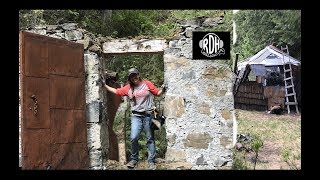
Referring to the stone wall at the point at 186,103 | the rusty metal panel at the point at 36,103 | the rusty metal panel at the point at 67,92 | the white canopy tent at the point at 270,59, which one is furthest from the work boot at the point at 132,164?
the white canopy tent at the point at 270,59

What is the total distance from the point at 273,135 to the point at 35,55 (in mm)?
6564

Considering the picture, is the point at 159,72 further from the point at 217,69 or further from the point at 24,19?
the point at 217,69

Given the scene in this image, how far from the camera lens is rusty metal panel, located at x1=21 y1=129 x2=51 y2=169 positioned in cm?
448

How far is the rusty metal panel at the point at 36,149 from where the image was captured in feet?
14.7

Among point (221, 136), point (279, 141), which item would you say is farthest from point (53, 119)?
point (279, 141)

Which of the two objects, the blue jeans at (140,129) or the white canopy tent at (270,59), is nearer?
the blue jeans at (140,129)

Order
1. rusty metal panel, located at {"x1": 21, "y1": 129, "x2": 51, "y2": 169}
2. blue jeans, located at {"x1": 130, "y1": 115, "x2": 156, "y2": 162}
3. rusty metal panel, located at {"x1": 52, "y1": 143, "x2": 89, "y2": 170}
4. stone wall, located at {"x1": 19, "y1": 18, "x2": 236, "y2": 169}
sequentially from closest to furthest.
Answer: rusty metal panel, located at {"x1": 21, "y1": 129, "x2": 51, "y2": 169}
rusty metal panel, located at {"x1": 52, "y1": 143, "x2": 89, "y2": 170}
blue jeans, located at {"x1": 130, "y1": 115, "x2": 156, "y2": 162}
stone wall, located at {"x1": 19, "y1": 18, "x2": 236, "y2": 169}

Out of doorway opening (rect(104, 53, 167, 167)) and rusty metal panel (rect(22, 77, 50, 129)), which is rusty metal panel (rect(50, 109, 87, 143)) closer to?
rusty metal panel (rect(22, 77, 50, 129))

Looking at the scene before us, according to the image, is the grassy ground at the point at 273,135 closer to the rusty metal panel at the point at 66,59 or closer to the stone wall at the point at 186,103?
the stone wall at the point at 186,103

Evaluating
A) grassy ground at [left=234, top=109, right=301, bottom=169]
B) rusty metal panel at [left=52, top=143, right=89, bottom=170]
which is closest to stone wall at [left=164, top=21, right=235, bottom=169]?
rusty metal panel at [left=52, top=143, right=89, bottom=170]

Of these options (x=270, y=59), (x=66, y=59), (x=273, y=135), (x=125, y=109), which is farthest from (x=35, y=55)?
(x=270, y=59)

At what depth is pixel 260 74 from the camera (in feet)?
36.2

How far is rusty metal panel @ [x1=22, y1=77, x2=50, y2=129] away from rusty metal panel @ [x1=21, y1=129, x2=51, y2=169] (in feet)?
0.26

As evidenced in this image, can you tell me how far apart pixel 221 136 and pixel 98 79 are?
181cm
